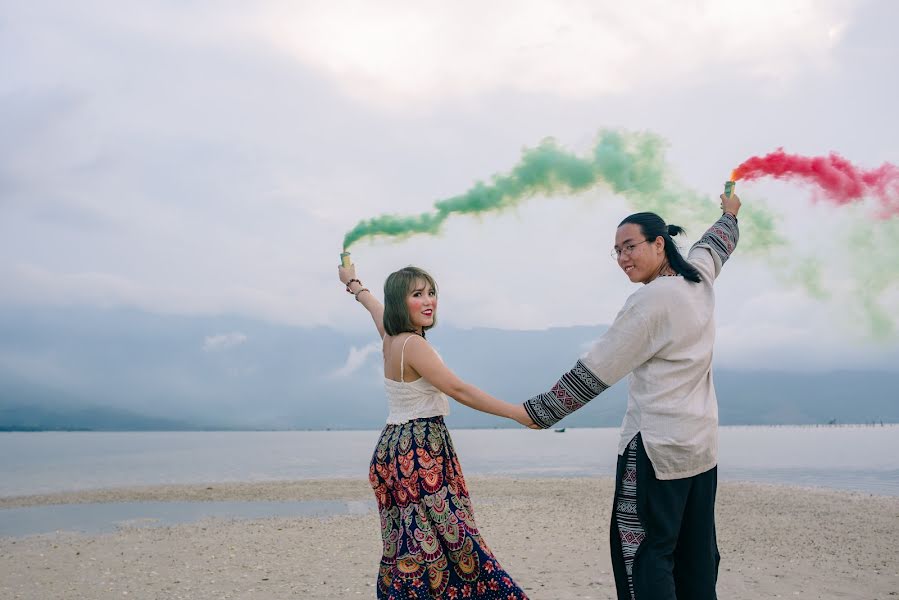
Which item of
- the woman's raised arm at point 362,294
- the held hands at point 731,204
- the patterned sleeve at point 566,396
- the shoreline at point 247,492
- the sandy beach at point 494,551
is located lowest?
the shoreline at point 247,492

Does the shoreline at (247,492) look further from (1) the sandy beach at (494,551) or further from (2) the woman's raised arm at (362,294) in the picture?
(2) the woman's raised arm at (362,294)

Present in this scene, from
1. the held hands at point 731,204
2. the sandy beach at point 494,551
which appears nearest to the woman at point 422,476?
the held hands at point 731,204

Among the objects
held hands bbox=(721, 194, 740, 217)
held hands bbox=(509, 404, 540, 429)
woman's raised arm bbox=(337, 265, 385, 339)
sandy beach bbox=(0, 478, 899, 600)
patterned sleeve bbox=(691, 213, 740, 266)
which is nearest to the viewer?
held hands bbox=(509, 404, 540, 429)

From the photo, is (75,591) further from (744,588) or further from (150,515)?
(150,515)

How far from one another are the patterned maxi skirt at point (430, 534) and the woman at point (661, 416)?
0.88m

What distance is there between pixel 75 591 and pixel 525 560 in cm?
504

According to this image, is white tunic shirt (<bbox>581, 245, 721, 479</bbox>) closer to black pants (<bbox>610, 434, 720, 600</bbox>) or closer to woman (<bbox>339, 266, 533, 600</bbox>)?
black pants (<bbox>610, 434, 720, 600</bbox>)

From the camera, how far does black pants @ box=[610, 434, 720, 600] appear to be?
311 centimetres

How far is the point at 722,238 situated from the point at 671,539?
164 cm

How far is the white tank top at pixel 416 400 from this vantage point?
3973mm

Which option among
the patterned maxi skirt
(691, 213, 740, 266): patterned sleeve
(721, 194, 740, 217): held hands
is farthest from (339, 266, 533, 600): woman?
(721, 194, 740, 217): held hands

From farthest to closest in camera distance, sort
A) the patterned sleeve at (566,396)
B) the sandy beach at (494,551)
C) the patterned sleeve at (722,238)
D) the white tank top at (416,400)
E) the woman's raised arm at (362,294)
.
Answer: the sandy beach at (494,551) → the woman's raised arm at (362,294) → the white tank top at (416,400) → the patterned sleeve at (722,238) → the patterned sleeve at (566,396)

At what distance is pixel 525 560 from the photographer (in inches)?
346

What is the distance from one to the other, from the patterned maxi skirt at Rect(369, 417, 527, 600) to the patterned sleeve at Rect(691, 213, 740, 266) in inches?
69.2
